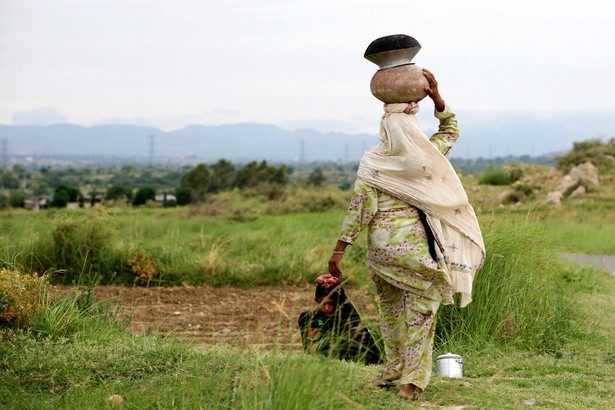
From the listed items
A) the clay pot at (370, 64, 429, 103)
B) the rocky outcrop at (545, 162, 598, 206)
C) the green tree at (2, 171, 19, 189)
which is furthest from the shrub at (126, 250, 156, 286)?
the green tree at (2, 171, 19, 189)

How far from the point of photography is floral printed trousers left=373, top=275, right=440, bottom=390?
418 cm

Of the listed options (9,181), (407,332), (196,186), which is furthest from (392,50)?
(9,181)

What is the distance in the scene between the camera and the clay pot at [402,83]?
4.22m

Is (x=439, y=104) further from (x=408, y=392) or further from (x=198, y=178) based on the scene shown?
(x=198, y=178)

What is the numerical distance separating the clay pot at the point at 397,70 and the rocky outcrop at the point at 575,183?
17212 mm

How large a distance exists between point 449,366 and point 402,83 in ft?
7.12

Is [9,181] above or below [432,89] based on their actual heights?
below

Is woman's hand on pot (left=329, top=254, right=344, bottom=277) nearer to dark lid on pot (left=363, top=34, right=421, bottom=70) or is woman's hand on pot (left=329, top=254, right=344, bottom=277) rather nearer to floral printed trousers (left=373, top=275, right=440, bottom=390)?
floral printed trousers (left=373, top=275, right=440, bottom=390)

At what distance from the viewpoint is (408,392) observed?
13.7 ft

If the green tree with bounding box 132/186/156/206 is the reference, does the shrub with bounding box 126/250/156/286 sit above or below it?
above

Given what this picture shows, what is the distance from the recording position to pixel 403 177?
13.9 ft

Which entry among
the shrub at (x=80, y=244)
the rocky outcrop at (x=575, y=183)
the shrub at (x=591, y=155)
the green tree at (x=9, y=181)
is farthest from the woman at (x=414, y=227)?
the green tree at (x=9, y=181)

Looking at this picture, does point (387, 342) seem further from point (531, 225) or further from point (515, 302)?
point (531, 225)

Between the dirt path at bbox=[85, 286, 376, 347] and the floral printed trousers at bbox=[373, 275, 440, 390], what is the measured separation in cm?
221
